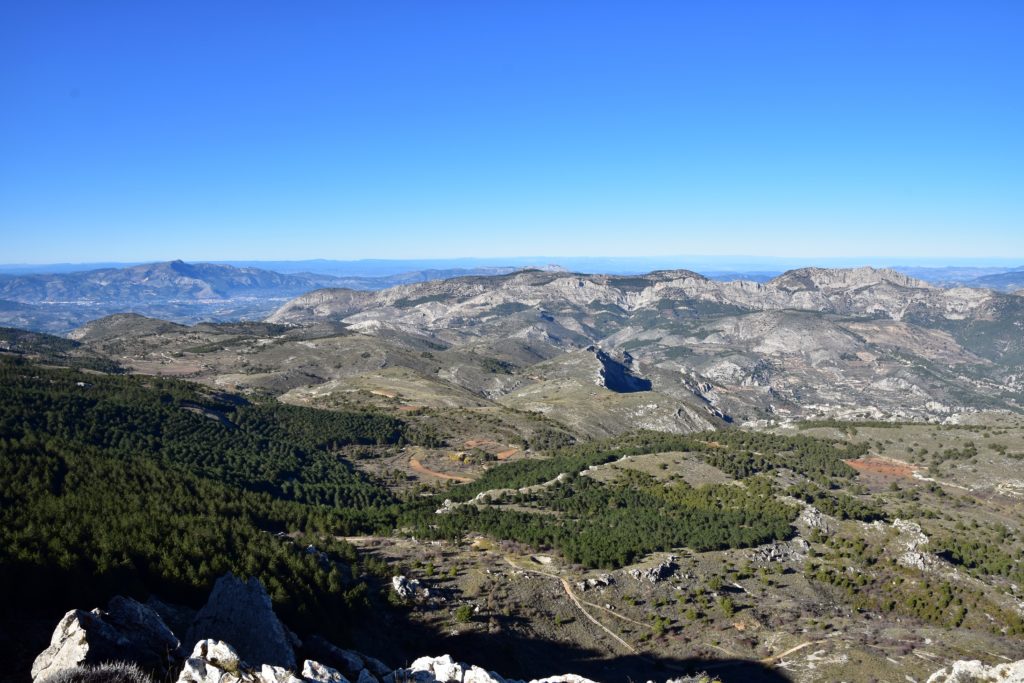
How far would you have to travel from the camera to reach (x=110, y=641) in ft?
68.4

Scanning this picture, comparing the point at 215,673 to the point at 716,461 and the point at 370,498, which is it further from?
the point at 716,461

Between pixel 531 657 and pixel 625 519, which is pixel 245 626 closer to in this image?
pixel 531 657

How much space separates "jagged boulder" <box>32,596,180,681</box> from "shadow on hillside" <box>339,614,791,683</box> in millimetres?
16487

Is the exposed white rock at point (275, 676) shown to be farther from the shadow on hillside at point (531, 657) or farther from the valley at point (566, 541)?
the shadow on hillside at point (531, 657)

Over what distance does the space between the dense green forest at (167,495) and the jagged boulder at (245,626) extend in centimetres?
759

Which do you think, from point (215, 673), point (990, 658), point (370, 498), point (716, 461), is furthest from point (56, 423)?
point (990, 658)

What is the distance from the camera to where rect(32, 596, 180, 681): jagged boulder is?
63.8 feet

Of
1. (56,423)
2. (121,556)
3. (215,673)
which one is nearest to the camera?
(215,673)

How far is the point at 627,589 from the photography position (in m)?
54.3

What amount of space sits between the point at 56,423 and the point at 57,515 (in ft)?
223

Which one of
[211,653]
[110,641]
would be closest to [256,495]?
[110,641]

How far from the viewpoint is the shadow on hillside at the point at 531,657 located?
3925 centimetres

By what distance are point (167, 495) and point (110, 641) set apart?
4466 centimetres

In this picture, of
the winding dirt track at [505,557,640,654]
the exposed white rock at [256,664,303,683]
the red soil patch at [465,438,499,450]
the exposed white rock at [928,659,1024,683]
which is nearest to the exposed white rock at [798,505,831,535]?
the winding dirt track at [505,557,640,654]
